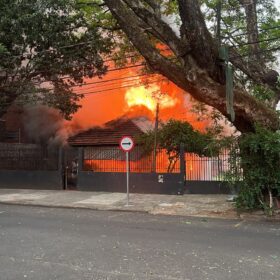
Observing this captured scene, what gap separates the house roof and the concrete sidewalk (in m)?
5.88

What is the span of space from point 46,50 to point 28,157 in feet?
17.2

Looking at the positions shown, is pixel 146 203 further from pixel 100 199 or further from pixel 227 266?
pixel 227 266

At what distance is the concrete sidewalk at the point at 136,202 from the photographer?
41.7 ft

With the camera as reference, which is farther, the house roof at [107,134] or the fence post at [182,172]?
the house roof at [107,134]

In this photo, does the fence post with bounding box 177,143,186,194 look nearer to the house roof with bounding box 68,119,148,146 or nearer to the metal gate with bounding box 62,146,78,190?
the metal gate with bounding box 62,146,78,190

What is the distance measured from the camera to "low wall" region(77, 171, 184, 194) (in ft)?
55.5

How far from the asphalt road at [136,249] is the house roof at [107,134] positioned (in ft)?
40.6

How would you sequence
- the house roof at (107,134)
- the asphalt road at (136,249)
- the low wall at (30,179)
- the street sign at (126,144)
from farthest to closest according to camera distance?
1. the house roof at (107,134)
2. the low wall at (30,179)
3. the street sign at (126,144)
4. the asphalt road at (136,249)

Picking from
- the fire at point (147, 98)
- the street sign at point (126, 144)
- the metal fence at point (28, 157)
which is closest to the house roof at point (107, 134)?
the fire at point (147, 98)

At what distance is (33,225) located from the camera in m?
9.74

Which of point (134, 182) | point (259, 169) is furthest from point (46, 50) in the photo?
point (259, 169)

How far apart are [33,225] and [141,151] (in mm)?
8966

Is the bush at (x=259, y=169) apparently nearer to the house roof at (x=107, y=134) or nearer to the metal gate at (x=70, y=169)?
the metal gate at (x=70, y=169)

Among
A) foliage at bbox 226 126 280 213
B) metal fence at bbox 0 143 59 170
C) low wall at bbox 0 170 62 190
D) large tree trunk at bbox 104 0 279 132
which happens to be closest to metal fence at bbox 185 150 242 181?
foliage at bbox 226 126 280 213
